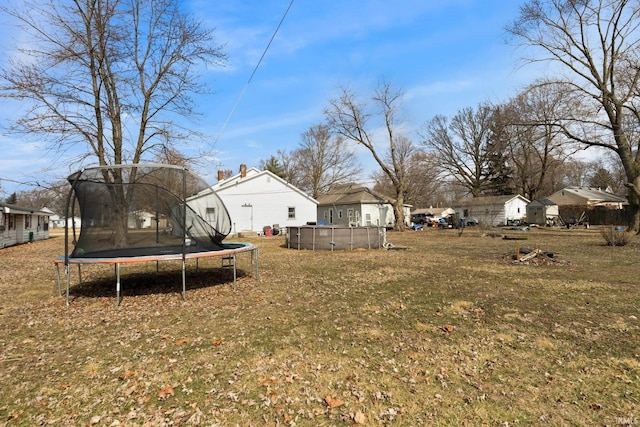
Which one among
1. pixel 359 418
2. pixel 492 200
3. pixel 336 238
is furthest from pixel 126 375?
pixel 492 200

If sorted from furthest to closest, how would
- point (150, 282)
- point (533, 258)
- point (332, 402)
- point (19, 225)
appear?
point (19, 225)
point (533, 258)
point (150, 282)
point (332, 402)

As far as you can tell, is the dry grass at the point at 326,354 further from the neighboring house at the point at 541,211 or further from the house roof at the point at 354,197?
the neighboring house at the point at 541,211

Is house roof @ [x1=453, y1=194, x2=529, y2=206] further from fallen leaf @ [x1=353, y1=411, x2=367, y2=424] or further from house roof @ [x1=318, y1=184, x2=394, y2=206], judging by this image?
fallen leaf @ [x1=353, y1=411, x2=367, y2=424]

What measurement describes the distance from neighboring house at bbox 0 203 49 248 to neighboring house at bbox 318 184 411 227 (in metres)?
23.1

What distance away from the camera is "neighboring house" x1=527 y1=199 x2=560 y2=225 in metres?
38.8

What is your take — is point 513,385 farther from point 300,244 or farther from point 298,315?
point 300,244

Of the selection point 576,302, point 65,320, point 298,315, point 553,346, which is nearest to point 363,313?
point 298,315

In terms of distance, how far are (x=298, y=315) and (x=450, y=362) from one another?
2.63m

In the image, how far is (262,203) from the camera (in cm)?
2842

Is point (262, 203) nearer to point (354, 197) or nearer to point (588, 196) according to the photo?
point (354, 197)

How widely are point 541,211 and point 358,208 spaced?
22139 mm

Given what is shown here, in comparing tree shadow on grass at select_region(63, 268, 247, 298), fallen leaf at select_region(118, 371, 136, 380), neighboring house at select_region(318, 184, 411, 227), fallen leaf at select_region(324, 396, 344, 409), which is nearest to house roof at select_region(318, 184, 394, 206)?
neighboring house at select_region(318, 184, 411, 227)

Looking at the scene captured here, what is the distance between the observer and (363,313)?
5.83 metres

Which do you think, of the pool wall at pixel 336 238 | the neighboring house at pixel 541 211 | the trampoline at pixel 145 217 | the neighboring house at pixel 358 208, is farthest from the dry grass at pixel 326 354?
the neighboring house at pixel 541 211
